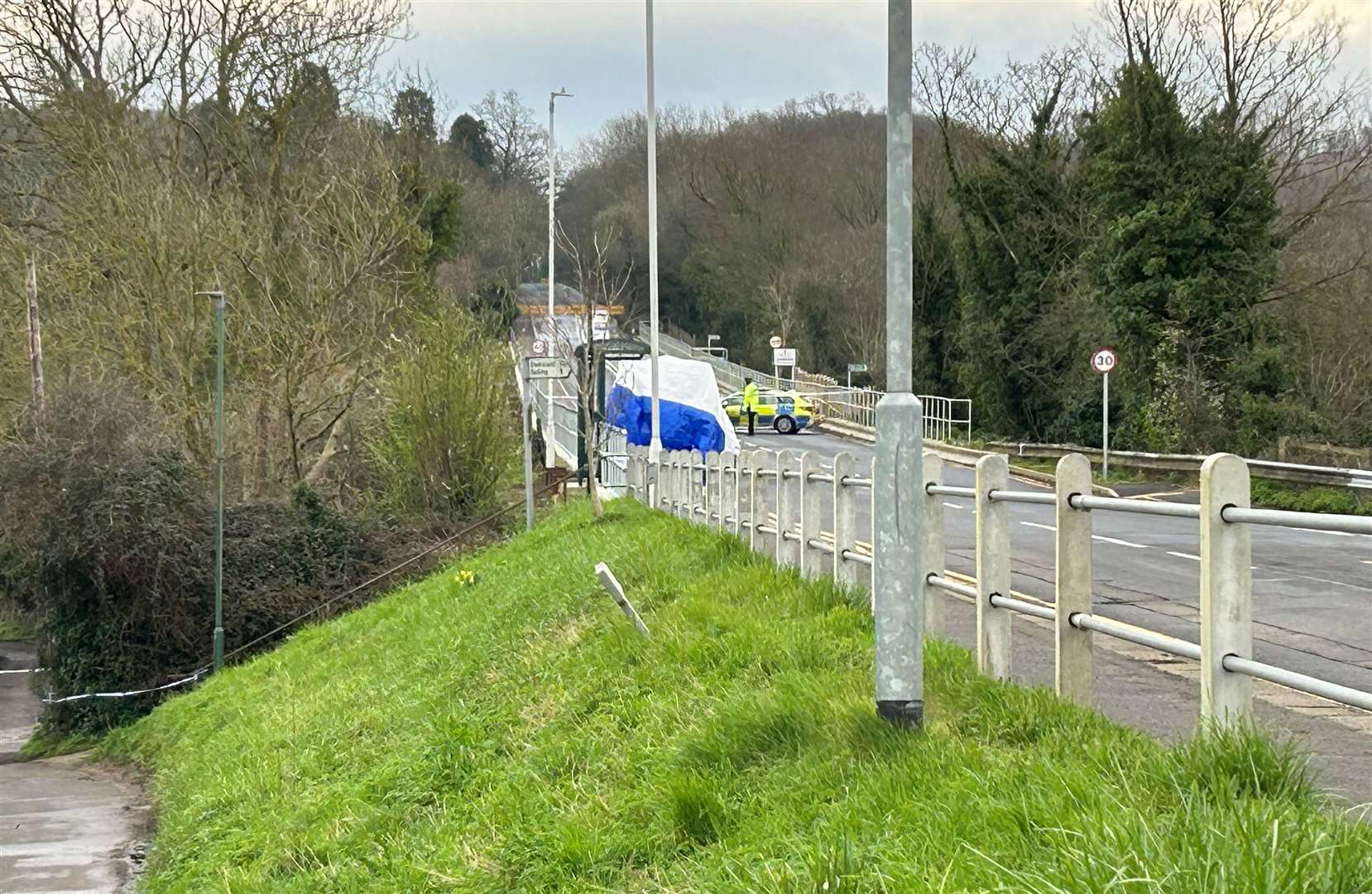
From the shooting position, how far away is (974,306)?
48.7 meters

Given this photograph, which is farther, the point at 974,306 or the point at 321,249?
the point at 974,306

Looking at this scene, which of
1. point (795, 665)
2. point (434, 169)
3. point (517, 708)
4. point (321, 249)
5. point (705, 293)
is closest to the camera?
point (795, 665)

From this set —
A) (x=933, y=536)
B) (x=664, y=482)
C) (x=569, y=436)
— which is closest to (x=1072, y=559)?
(x=933, y=536)

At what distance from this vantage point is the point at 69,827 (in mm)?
23469

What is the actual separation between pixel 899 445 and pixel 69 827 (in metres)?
20.4

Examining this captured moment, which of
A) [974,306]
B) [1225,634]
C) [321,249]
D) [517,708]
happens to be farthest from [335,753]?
[974,306]

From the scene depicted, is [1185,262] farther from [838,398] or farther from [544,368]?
[838,398]

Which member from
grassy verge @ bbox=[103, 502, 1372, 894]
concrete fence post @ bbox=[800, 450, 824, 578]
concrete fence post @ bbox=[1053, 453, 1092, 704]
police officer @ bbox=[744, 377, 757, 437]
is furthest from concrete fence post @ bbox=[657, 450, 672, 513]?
police officer @ bbox=[744, 377, 757, 437]

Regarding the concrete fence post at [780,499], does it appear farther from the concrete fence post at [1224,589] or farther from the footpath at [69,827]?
the footpath at [69,827]

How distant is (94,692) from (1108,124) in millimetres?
29073

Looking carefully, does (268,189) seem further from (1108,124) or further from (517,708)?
(517,708)

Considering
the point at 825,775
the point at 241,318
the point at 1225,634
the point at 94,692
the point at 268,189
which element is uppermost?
the point at 268,189

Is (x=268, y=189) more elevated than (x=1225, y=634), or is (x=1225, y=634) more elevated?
(x=268, y=189)

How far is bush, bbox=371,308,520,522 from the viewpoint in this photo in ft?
127
